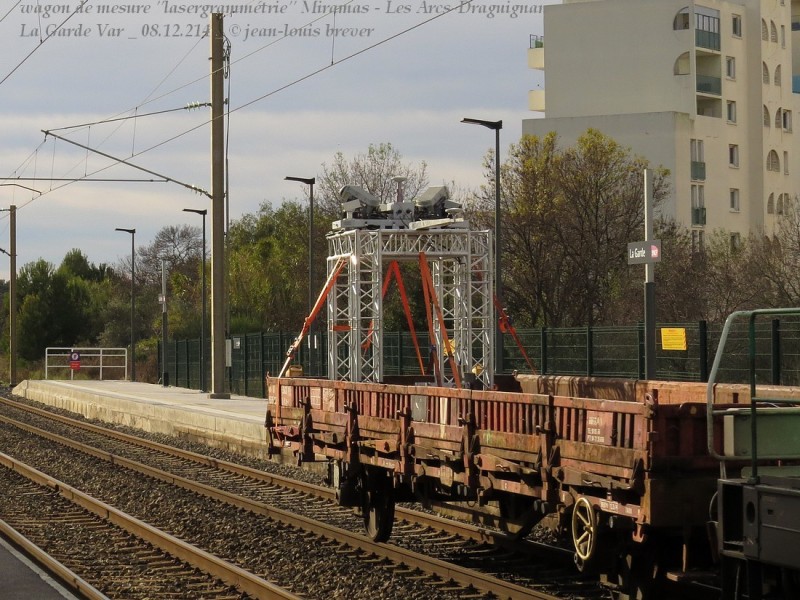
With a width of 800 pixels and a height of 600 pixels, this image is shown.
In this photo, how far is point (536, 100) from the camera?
70.2 metres

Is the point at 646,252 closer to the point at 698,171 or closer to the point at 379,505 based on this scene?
the point at 379,505

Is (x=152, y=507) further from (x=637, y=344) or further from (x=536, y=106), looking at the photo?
(x=536, y=106)

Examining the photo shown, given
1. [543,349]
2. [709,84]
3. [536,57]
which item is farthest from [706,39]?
[543,349]

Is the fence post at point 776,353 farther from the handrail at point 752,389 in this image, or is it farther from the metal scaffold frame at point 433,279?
the handrail at point 752,389

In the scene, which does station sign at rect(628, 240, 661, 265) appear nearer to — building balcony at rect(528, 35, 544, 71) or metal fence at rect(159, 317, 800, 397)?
metal fence at rect(159, 317, 800, 397)

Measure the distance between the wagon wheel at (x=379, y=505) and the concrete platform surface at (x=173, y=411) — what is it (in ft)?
36.5

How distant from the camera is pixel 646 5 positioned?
64.5 metres

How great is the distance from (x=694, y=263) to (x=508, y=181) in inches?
285

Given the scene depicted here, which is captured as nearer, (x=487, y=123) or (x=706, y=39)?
(x=487, y=123)

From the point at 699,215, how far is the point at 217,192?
3282cm

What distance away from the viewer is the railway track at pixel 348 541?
11398 mm

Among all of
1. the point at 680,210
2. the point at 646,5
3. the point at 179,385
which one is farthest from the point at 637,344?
the point at 646,5

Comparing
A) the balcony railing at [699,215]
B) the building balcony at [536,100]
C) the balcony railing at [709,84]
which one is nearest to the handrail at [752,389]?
the balcony railing at [699,215]

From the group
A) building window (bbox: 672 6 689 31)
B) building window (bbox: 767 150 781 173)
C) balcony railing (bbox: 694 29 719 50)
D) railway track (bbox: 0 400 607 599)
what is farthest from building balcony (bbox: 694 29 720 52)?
railway track (bbox: 0 400 607 599)
